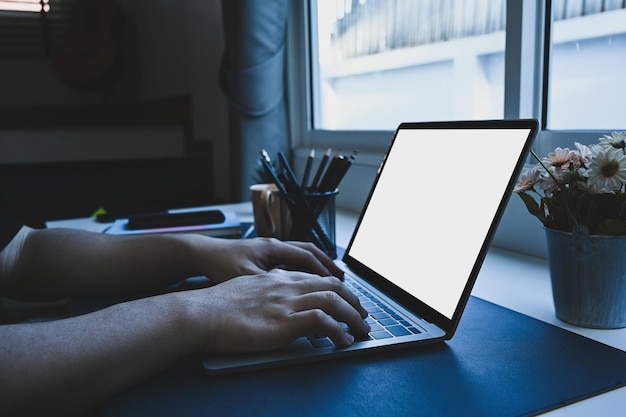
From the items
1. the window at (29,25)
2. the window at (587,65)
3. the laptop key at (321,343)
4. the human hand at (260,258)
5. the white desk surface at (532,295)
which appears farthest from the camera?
the window at (29,25)

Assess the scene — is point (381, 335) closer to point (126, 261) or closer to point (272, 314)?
point (272, 314)

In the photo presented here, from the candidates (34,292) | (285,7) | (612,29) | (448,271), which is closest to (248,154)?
(285,7)

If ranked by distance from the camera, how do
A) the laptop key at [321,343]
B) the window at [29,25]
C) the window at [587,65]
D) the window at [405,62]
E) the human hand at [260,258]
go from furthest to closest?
the window at [29,25], the window at [405,62], the window at [587,65], the human hand at [260,258], the laptop key at [321,343]

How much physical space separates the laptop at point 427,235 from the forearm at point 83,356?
5cm

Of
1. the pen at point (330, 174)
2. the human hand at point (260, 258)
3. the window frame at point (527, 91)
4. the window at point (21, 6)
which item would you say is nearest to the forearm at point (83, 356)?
the human hand at point (260, 258)

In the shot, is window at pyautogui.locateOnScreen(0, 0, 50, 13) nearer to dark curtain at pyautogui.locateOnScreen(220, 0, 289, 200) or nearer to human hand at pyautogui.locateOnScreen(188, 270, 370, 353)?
dark curtain at pyautogui.locateOnScreen(220, 0, 289, 200)

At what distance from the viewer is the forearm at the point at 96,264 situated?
79 centimetres

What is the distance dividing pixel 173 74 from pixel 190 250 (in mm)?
2509

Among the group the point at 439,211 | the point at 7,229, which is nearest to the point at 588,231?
the point at 439,211

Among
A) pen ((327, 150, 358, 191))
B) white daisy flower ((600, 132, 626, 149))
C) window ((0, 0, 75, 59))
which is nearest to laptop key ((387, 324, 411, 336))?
white daisy flower ((600, 132, 626, 149))

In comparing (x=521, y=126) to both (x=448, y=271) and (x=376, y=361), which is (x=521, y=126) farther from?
(x=376, y=361)

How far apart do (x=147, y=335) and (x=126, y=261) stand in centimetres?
33

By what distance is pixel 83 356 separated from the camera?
0.47 meters

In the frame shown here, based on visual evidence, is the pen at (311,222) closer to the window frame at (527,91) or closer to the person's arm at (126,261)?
the person's arm at (126,261)
